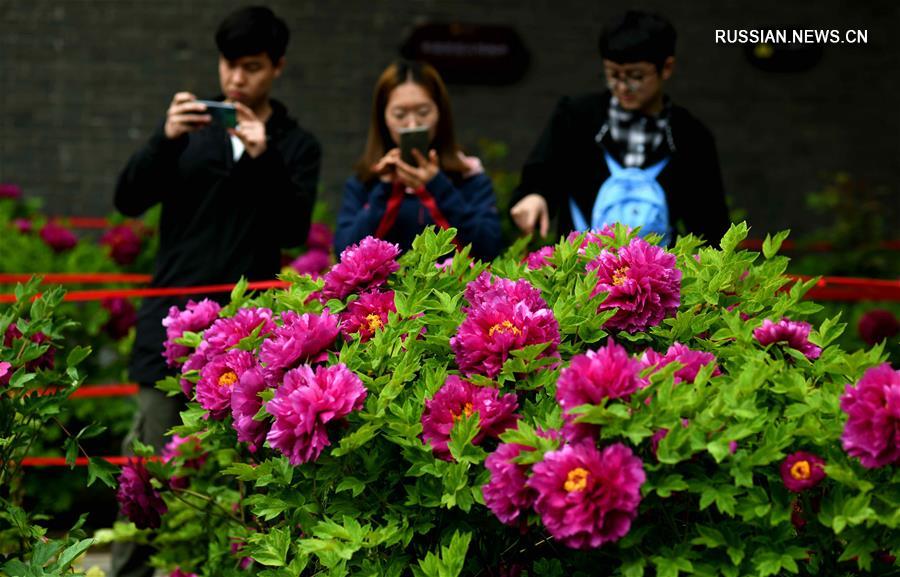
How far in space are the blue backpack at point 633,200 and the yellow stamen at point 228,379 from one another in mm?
1697

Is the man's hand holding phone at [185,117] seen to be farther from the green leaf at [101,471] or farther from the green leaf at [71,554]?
the green leaf at [71,554]

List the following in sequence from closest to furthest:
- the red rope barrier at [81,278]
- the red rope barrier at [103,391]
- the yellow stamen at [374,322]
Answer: the yellow stamen at [374,322]
the red rope barrier at [103,391]
the red rope barrier at [81,278]

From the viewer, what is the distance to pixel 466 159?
4.28 metres

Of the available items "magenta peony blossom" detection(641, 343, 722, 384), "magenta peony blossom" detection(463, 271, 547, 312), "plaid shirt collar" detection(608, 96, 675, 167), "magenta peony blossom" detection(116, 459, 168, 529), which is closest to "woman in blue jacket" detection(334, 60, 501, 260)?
"plaid shirt collar" detection(608, 96, 675, 167)

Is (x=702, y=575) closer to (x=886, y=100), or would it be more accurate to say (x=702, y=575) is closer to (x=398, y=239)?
(x=398, y=239)

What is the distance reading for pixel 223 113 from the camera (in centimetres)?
395

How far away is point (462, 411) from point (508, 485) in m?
0.20

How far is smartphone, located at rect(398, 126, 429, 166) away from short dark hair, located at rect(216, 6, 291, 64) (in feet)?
1.85

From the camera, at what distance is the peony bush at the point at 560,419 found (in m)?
1.90

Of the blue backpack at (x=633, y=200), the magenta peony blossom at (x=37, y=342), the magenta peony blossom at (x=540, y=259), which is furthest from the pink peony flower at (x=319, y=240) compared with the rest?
the magenta peony blossom at (x=540, y=259)

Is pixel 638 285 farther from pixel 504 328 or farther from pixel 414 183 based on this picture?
pixel 414 183

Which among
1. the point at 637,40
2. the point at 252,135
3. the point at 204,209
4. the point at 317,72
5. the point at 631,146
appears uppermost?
the point at 317,72

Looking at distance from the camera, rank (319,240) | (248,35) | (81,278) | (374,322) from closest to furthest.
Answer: (374,322) < (248,35) < (81,278) < (319,240)

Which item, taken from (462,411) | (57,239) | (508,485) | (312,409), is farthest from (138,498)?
(57,239)
